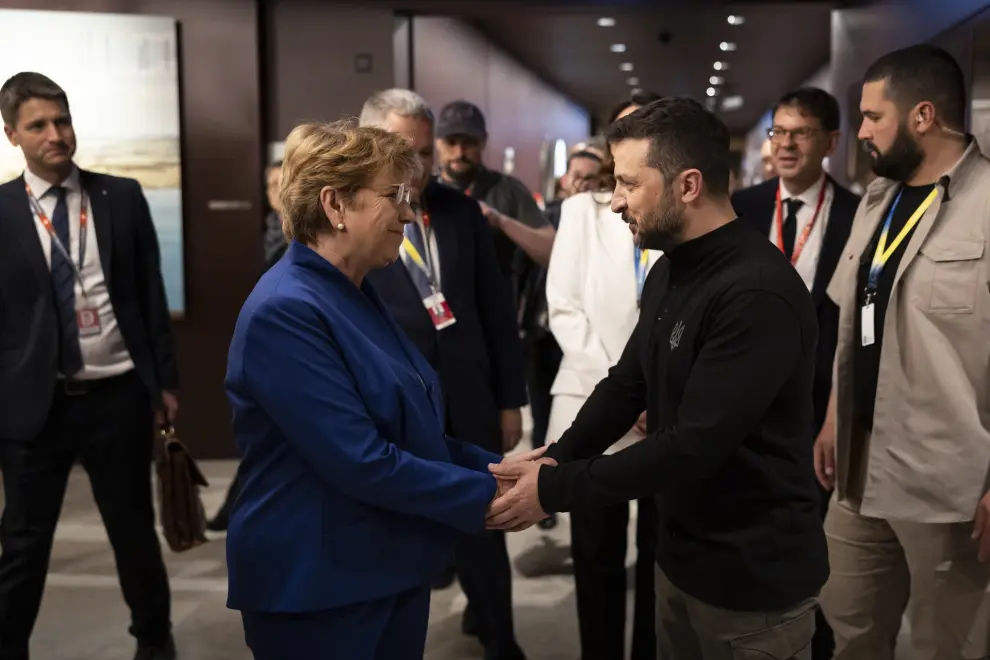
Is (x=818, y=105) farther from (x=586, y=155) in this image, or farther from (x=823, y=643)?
(x=586, y=155)

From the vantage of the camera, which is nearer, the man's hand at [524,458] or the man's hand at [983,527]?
the man's hand at [524,458]

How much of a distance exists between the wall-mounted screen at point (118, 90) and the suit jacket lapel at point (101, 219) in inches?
4.5

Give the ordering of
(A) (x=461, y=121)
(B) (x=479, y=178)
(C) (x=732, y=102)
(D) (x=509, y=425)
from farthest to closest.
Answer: (C) (x=732, y=102), (B) (x=479, y=178), (A) (x=461, y=121), (D) (x=509, y=425)

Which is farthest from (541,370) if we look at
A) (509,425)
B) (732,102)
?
(732,102)

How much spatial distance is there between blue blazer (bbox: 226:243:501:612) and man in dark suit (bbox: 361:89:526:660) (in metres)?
1.10

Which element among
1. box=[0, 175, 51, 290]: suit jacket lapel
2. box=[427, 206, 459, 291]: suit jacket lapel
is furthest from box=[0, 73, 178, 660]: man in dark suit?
box=[427, 206, 459, 291]: suit jacket lapel

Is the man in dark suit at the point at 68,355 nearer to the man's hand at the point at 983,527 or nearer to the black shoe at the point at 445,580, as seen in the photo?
the black shoe at the point at 445,580

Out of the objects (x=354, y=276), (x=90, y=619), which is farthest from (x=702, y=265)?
(x=90, y=619)

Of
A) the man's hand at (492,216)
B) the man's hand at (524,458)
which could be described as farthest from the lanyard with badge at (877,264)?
the man's hand at (492,216)

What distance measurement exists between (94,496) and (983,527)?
2.43m

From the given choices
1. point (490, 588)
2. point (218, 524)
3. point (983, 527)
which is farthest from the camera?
point (218, 524)

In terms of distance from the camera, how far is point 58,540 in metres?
4.40

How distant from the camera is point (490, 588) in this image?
3045mm

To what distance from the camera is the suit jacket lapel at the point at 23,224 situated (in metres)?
2.79
